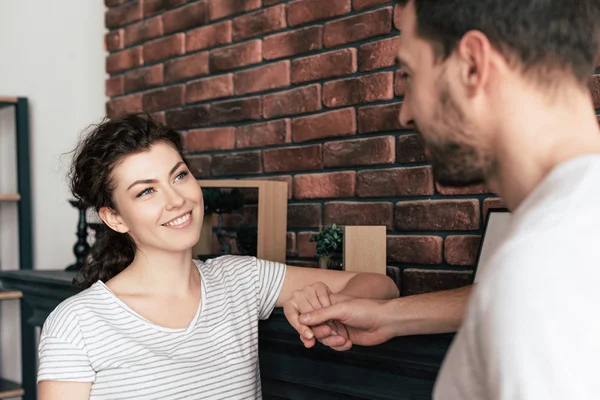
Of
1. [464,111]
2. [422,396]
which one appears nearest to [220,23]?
[422,396]

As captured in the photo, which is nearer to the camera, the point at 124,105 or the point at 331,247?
the point at 331,247

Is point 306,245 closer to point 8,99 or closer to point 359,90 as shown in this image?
point 359,90

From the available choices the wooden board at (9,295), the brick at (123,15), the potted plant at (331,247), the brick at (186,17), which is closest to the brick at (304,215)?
the potted plant at (331,247)

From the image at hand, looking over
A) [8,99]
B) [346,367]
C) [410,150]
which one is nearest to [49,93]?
[8,99]

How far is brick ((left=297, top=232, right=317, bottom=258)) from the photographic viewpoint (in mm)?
2275

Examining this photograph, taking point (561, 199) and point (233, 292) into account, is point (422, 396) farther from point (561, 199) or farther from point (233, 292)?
point (561, 199)

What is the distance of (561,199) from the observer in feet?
2.47

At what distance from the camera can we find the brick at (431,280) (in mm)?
1894

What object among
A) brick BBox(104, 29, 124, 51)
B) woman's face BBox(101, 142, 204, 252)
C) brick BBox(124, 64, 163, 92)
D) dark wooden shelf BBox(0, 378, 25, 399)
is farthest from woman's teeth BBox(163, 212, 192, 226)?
dark wooden shelf BBox(0, 378, 25, 399)

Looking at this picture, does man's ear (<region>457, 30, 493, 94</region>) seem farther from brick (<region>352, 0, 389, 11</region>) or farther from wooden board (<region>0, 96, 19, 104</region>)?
wooden board (<region>0, 96, 19, 104</region>)

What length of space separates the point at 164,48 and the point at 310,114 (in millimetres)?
845

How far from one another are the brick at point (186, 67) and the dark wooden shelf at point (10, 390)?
1572mm

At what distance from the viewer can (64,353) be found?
1610 mm

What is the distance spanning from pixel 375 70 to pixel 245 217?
0.68m
